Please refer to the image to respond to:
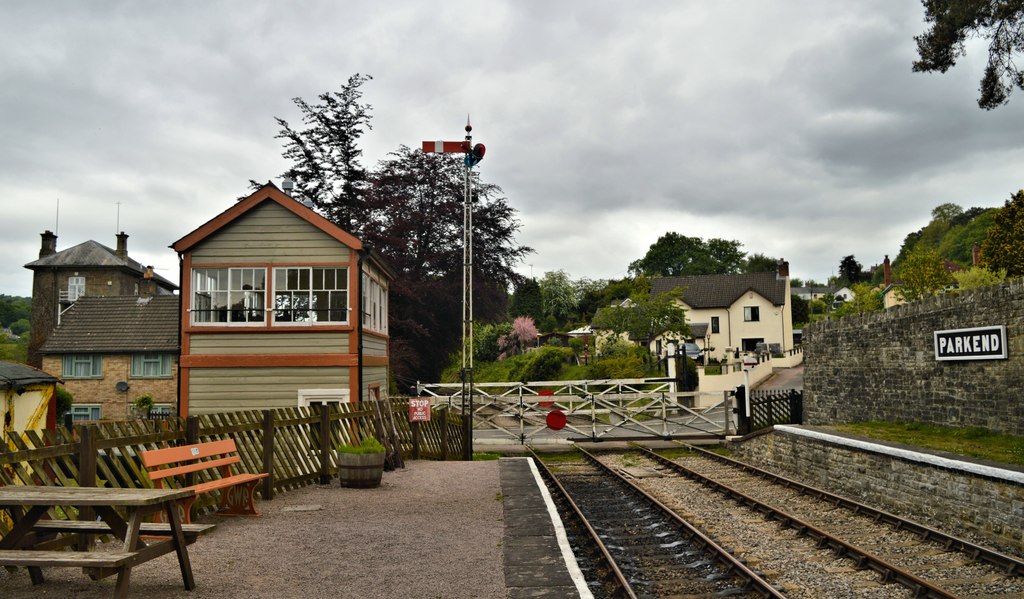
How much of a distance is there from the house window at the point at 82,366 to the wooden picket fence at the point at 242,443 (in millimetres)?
25326

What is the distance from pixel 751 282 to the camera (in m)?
60.6

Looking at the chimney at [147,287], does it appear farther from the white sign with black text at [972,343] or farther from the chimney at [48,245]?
the white sign with black text at [972,343]

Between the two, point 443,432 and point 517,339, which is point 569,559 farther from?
point 517,339

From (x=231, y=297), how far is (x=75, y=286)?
45.7m

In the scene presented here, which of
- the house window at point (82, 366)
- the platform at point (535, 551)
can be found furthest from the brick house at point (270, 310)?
the house window at point (82, 366)

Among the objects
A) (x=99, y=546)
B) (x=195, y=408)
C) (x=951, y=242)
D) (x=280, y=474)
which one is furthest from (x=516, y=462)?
(x=951, y=242)

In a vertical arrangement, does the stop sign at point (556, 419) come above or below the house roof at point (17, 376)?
below

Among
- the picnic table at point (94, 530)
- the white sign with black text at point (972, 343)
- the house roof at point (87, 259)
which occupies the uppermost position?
the house roof at point (87, 259)

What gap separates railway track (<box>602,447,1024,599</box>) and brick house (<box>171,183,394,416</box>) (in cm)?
760

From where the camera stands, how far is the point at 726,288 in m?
61.7

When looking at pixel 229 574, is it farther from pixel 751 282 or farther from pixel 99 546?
pixel 751 282

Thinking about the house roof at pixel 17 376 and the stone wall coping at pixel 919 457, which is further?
the house roof at pixel 17 376

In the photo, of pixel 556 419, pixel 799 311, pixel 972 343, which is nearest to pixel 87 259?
pixel 556 419

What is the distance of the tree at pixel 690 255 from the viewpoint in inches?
3863
